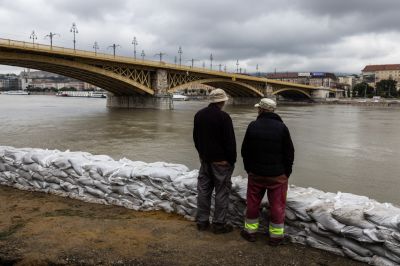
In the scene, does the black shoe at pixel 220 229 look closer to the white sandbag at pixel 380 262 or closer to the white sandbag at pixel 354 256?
the white sandbag at pixel 354 256

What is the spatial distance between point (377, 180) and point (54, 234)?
7.65 metres

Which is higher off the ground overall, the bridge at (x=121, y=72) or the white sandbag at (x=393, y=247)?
the bridge at (x=121, y=72)

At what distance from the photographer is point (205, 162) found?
4.37m

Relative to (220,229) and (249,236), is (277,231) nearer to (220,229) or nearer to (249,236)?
(249,236)

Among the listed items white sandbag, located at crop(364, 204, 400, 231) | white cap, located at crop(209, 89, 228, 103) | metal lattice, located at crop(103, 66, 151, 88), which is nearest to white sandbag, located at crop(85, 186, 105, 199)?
white cap, located at crop(209, 89, 228, 103)

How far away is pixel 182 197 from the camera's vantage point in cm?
487

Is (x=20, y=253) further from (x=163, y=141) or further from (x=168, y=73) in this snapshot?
(x=168, y=73)

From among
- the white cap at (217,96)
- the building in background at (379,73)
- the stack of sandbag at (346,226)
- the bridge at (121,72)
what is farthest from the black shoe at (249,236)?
the building in background at (379,73)

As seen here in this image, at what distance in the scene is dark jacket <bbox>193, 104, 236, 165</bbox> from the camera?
13.9 feet

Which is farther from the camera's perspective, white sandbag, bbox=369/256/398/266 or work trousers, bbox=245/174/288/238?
work trousers, bbox=245/174/288/238

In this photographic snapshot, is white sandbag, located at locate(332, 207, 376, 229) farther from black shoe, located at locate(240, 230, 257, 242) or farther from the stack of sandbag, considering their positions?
black shoe, located at locate(240, 230, 257, 242)

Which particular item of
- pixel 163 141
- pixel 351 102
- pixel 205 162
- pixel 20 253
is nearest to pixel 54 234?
pixel 20 253

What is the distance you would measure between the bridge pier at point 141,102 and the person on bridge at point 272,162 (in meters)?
40.6

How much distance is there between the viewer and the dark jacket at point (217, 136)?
4.23 meters
